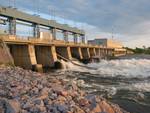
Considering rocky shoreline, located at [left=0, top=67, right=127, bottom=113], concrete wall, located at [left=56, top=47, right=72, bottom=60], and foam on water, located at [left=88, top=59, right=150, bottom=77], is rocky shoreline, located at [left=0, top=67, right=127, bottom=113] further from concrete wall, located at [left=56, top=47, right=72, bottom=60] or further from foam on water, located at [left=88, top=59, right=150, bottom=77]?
concrete wall, located at [left=56, top=47, right=72, bottom=60]

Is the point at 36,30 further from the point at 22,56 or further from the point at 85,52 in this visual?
the point at 85,52

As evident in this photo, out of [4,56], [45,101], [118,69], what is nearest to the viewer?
[45,101]

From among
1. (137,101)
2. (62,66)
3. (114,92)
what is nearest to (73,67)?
(62,66)

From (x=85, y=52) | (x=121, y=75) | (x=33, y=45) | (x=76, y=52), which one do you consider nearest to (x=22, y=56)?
(x=33, y=45)

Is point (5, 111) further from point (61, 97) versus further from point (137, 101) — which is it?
point (137, 101)

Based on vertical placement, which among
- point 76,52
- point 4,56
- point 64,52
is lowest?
point 76,52

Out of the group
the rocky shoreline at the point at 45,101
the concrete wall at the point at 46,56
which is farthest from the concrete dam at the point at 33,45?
the rocky shoreline at the point at 45,101

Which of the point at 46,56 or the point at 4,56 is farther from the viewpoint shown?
the point at 46,56

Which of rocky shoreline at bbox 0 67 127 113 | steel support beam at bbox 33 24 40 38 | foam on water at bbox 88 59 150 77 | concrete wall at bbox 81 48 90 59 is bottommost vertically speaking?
foam on water at bbox 88 59 150 77

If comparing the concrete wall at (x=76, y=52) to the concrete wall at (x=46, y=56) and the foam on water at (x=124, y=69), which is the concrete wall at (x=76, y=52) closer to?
the foam on water at (x=124, y=69)

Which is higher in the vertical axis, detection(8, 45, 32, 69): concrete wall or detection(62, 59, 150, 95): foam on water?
detection(8, 45, 32, 69): concrete wall

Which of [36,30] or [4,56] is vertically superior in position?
[36,30]

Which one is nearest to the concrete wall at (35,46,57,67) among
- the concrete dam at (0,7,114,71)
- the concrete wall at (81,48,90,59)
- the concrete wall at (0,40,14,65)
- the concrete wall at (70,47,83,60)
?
the concrete dam at (0,7,114,71)

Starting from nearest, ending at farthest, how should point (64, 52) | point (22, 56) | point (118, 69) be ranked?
1. point (22, 56)
2. point (118, 69)
3. point (64, 52)
